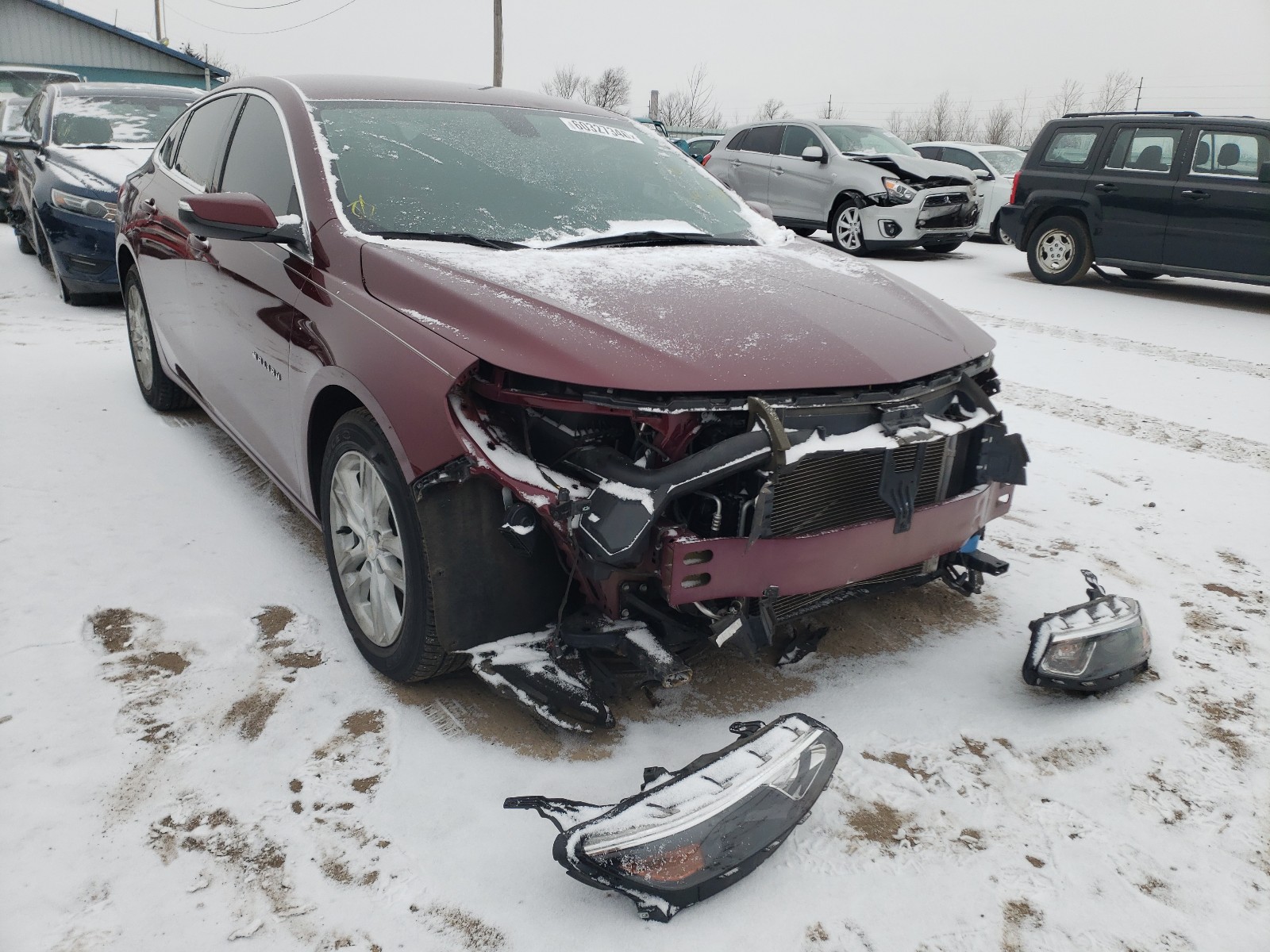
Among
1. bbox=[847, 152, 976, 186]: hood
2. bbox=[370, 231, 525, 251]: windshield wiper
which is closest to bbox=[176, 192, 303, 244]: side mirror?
bbox=[370, 231, 525, 251]: windshield wiper

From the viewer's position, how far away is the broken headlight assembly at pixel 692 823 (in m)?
1.73

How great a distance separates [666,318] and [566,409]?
1.27 ft

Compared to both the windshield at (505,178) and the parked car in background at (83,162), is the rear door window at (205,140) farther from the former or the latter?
the parked car in background at (83,162)

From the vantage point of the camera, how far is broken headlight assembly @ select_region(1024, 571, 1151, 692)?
2479 millimetres

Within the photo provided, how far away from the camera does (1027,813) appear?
2.10 m

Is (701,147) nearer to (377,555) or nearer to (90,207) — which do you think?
→ (90,207)

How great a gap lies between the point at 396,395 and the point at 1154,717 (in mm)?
2202

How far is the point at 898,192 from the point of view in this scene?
1080 cm

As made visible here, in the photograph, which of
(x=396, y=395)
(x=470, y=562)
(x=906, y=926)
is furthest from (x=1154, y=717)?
(x=396, y=395)

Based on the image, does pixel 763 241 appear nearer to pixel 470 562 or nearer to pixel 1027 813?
pixel 470 562

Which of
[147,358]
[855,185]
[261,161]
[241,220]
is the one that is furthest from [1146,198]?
[241,220]

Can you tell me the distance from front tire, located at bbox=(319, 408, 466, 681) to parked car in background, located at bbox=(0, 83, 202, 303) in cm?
541

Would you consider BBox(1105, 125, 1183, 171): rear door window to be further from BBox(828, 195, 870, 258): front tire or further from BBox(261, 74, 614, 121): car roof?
BBox(261, 74, 614, 121): car roof

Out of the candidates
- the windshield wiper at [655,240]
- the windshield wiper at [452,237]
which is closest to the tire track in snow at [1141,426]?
the windshield wiper at [655,240]
